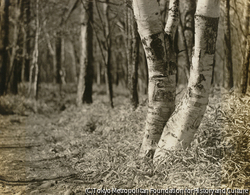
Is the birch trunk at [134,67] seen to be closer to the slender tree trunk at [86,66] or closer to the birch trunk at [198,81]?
the slender tree trunk at [86,66]

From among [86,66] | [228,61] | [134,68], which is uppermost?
[228,61]

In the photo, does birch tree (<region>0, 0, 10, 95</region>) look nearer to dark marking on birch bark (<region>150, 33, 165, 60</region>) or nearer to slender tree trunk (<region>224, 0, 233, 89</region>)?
slender tree trunk (<region>224, 0, 233, 89</region>)

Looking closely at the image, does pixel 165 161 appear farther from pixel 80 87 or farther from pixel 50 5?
pixel 50 5

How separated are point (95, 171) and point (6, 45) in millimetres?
11730

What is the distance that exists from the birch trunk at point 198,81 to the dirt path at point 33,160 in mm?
1894

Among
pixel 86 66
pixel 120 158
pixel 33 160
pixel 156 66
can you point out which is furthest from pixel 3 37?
pixel 156 66

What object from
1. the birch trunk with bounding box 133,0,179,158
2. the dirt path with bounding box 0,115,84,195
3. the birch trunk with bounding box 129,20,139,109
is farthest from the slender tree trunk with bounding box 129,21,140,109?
the birch trunk with bounding box 133,0,179,158

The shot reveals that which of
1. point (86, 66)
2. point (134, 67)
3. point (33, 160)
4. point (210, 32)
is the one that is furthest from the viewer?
point (86, 66)

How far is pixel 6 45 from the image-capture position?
1480 centimetres

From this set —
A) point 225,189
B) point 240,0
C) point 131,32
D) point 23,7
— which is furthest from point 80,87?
point 225,189

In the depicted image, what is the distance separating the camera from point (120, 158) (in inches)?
212

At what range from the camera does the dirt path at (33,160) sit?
4.91 meters

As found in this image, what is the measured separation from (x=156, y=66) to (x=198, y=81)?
0.78 meters

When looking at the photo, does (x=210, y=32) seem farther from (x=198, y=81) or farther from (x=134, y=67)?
(x=134, y=67)
